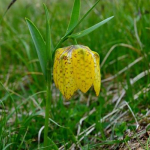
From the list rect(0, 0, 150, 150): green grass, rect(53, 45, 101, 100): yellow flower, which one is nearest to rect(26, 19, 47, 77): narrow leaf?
rect(53, 45, 101, 100): yellow flower

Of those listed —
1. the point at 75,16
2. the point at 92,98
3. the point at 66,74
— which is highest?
the point at 75,16

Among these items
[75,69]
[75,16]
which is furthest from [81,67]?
[75,16]

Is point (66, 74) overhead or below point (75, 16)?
below

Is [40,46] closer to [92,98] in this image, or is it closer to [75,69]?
[75,69]

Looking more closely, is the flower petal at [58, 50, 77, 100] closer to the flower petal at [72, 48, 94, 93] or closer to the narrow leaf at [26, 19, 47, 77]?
the flower petal at [72, 48, 94, 93]

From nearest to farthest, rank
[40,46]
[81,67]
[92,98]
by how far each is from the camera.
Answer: [81,67]
[40,46]
[92,98]

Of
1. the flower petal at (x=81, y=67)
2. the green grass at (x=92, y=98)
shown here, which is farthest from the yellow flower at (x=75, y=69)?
the green grass at (x=92, y=98)

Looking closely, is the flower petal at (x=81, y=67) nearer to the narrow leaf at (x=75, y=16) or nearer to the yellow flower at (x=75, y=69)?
the yellow flower at (x=75, y=69)
